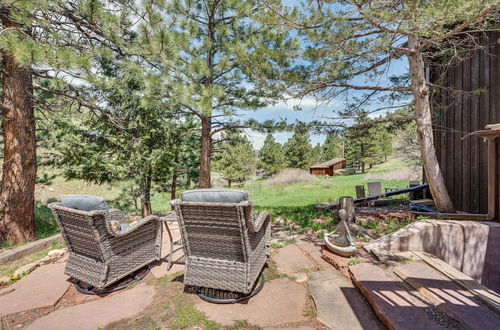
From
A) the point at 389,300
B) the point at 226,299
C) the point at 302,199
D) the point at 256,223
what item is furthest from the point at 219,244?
the point at 302,199

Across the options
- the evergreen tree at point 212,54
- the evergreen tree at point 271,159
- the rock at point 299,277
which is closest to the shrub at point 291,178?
the evergreen tree at point 271,159

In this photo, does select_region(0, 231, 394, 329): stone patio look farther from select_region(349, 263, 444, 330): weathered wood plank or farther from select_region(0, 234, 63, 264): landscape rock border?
select_region(0, 234, 63, 264): landscape rock border

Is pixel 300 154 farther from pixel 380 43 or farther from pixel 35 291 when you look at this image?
pixel 35 291

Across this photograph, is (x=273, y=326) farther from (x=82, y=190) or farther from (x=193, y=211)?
(x=82, y=190)

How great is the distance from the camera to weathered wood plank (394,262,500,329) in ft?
5.54

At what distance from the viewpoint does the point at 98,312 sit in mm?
2053

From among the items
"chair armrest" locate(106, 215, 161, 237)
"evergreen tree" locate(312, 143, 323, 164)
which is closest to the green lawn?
"chair armrest" locate(106, 215, 161, 237)

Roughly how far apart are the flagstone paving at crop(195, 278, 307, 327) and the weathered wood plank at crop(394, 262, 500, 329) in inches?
41.8

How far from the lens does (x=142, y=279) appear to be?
264cm

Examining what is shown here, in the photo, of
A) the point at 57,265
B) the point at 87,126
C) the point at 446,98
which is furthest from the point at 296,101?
the point at 87,126

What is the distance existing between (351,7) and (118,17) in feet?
Result: 13.6

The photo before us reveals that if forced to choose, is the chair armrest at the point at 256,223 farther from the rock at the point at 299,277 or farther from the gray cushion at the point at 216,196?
the rock at the point at 299,277

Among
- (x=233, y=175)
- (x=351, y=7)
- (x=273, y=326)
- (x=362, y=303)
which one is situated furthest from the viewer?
(x=233, y=175)

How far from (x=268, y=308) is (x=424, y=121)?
418 centimetres
